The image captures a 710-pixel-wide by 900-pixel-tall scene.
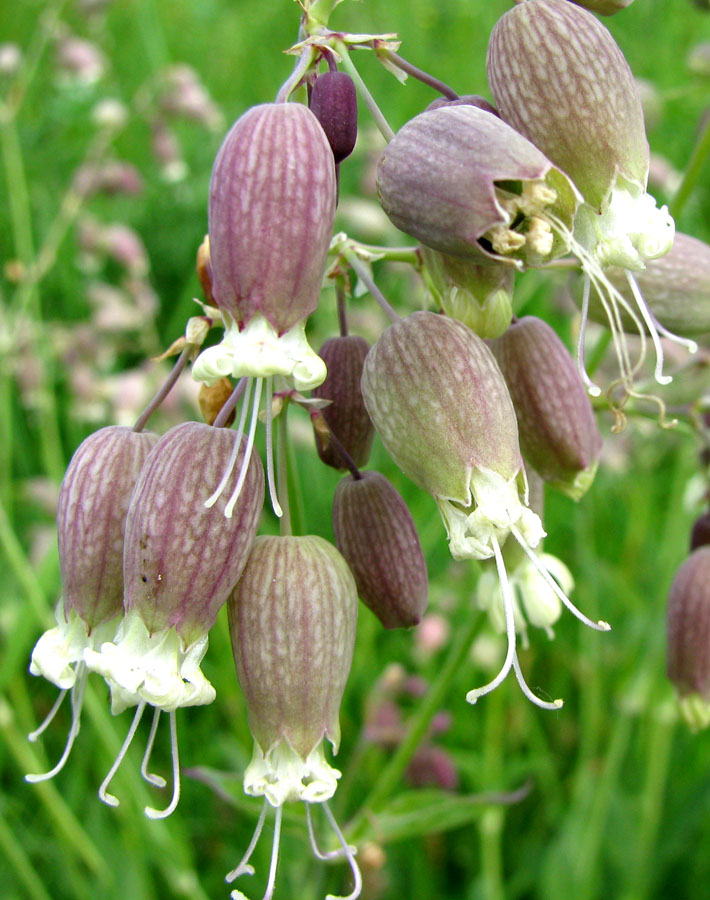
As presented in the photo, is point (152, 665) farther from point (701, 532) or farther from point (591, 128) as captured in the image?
point (701, 532)

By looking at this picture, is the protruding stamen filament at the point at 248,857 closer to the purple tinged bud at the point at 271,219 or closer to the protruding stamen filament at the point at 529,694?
the protruding stamen filament at the point at 529,694

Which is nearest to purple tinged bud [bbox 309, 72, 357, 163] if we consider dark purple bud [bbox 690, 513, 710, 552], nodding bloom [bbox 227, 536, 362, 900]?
nodding bloom [bbox 227, 536, 362, 900]

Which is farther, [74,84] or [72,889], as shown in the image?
[74,84]

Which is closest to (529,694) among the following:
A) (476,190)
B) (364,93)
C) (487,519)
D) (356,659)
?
(487,519)

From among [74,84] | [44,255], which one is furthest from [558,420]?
[74,84]

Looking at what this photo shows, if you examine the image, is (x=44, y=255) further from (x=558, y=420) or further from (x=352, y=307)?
(x=558, y=420)

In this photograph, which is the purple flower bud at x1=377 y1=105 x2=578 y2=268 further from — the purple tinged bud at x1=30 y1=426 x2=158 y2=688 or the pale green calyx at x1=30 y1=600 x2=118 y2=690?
the pale green calyx at x1=30 y1=600 x2=118 y2=690
